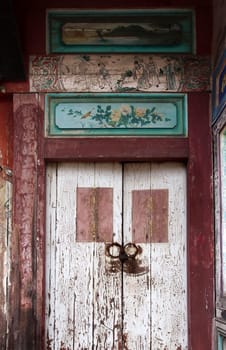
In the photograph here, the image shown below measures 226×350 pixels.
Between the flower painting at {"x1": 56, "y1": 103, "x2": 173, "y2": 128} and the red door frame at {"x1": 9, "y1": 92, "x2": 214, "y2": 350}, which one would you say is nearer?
the red door frame at {"x1": 9, "y1": 92, "x2": 214, "y2": 350}

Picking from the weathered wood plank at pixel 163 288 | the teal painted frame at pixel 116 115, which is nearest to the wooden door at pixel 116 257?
the weathered wood plank at pixel 163 288

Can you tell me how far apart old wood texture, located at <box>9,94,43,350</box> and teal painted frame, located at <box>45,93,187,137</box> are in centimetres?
15

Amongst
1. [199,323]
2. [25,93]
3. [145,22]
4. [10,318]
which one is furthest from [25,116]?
[199,323]

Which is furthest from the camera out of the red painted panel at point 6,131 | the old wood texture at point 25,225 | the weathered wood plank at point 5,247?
the red painted panel at point 6,131

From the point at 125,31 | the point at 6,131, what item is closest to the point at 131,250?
the point at 6,131

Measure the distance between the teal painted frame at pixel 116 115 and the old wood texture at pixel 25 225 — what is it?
0.49ft

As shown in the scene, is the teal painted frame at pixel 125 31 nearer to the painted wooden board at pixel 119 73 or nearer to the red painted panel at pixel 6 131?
the painted wooden board at pixel 119 73

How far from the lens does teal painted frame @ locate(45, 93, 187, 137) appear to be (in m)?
4.66

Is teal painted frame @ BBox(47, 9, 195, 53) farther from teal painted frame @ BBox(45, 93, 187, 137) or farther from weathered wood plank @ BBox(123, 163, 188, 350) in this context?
weathered wood plank @ BBox(123, 163, 188, 350)

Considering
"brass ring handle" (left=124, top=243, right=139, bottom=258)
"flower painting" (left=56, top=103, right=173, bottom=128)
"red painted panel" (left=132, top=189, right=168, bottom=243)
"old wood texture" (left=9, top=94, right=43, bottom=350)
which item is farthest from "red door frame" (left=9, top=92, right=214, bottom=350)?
"brass ring handle" (left=124, top=243, right=139, bottom=258)

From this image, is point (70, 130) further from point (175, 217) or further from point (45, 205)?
point (175, 217)

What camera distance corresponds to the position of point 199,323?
450 cm

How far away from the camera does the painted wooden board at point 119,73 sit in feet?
15.3

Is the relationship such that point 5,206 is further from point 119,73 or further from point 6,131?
point 119,73
